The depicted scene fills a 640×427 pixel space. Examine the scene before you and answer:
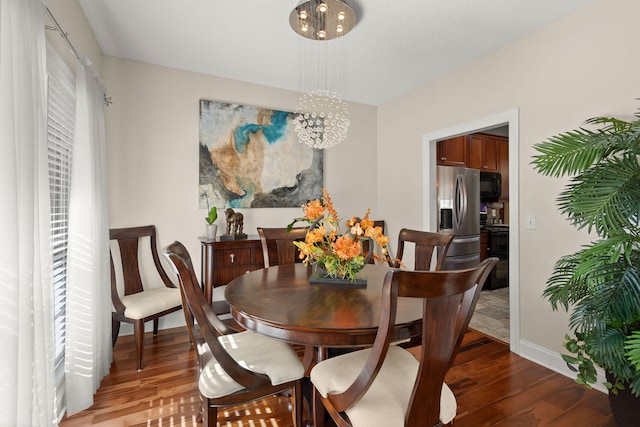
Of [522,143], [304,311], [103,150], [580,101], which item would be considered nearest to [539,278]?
[522,143]

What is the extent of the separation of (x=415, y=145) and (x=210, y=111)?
2382mm

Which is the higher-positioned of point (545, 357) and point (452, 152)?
point (452, 152)

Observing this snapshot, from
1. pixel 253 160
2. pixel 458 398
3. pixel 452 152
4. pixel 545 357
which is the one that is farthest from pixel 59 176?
pixel 452 152

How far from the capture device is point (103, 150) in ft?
7.71

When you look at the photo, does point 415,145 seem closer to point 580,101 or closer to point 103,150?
point 580,101

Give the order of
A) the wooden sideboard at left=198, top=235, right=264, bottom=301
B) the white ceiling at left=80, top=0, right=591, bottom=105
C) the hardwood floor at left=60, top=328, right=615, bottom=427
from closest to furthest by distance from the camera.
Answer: the hardwood floor at left=60, top=328, right=615, bottom=427 → the white ceiling at left=80, top=0, right=591, bottom=105 → the wooden sideboard at left=198, top=235, right=264, bottom=301

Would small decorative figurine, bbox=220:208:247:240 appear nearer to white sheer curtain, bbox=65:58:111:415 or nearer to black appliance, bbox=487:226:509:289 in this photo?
white sheer curtain, bbox=65:58:111:415

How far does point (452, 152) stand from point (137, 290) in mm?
4222

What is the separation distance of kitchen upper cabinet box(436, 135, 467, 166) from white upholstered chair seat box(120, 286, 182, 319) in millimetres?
3642

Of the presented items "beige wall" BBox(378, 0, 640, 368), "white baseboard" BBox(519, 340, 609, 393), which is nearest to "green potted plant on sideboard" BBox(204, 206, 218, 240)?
"beige wall" BBox(378, 0, 640, 368)

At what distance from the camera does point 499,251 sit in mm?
4781

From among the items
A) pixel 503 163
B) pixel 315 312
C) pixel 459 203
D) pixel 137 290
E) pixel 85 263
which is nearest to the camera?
pixel 315 312

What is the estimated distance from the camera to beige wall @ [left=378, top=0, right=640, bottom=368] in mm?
2088

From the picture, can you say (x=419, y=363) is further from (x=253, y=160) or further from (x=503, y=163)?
(x=503, y=163)
